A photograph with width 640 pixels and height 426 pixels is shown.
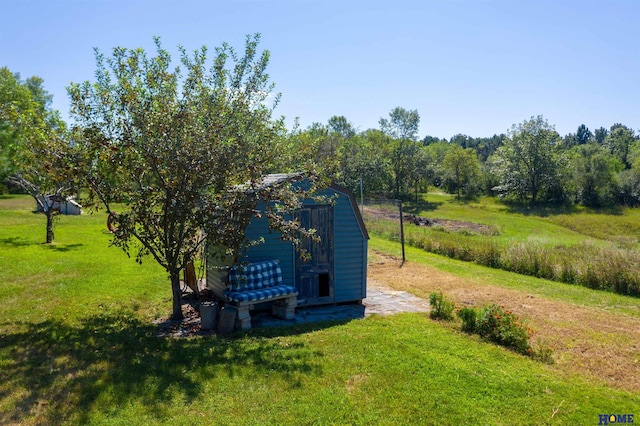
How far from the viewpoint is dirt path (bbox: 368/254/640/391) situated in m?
7.27

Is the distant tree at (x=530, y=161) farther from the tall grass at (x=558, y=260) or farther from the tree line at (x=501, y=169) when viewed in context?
the tall grass at (x=558, y=260)

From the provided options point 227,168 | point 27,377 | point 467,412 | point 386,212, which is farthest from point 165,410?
point 386,212

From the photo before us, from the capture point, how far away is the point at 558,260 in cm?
1650

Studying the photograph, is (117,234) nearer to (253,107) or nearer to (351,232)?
(253,107)

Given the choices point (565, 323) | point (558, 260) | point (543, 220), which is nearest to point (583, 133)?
point (543, 220)

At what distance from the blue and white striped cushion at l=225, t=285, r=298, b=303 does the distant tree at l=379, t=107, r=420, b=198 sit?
151ft

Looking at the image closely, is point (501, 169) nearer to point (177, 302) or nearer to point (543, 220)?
point (543, 220)

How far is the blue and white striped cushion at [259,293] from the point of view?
855 centimetres

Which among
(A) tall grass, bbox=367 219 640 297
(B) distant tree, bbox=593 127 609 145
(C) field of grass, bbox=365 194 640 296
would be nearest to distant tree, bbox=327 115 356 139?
(C) field of grass, bbox=365 194 640 296

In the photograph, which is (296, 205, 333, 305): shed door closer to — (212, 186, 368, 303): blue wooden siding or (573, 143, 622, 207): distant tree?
(212, 186, 368, 303): blue wooden siding

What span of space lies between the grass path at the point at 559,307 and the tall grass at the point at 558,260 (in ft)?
2.97

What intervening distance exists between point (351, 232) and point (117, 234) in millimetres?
5215

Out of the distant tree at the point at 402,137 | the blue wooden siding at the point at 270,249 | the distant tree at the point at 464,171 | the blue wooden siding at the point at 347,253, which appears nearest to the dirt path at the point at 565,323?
the blue wooden siding at the point at 347,253

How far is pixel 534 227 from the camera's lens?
34.9 m
